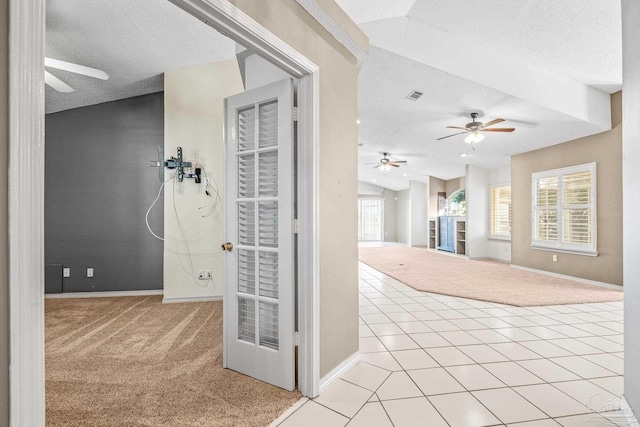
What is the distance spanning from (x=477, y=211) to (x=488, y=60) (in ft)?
17.8

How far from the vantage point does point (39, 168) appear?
0.78m

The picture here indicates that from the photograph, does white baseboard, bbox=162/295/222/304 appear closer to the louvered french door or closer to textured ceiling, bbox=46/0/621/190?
the louvered french door

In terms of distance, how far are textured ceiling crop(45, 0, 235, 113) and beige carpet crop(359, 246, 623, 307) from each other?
4.57 metres

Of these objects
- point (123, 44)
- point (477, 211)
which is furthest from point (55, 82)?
point (477, 211)

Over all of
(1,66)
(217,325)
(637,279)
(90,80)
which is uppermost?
(90,80)

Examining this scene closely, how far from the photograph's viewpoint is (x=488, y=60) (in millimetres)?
3891

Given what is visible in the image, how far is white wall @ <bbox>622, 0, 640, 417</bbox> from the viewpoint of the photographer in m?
1.52

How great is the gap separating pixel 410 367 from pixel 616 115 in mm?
5238

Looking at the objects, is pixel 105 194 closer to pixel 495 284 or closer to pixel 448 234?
pixel 495 284

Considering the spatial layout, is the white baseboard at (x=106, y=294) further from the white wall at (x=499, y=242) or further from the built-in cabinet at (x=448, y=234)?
the built-in cabinet at (x=448, y=234)

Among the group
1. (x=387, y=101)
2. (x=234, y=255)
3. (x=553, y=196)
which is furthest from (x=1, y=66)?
(x=553, y=196)

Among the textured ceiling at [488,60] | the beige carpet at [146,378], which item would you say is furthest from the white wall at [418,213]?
the beige carpet at [146,378]

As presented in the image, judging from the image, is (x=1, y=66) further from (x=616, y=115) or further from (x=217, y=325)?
(x=616, y=115)

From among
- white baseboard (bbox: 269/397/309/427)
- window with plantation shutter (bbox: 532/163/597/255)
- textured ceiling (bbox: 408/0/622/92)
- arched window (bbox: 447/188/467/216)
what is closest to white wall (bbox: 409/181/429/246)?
arched window (bbox: 447/188/467/216)
